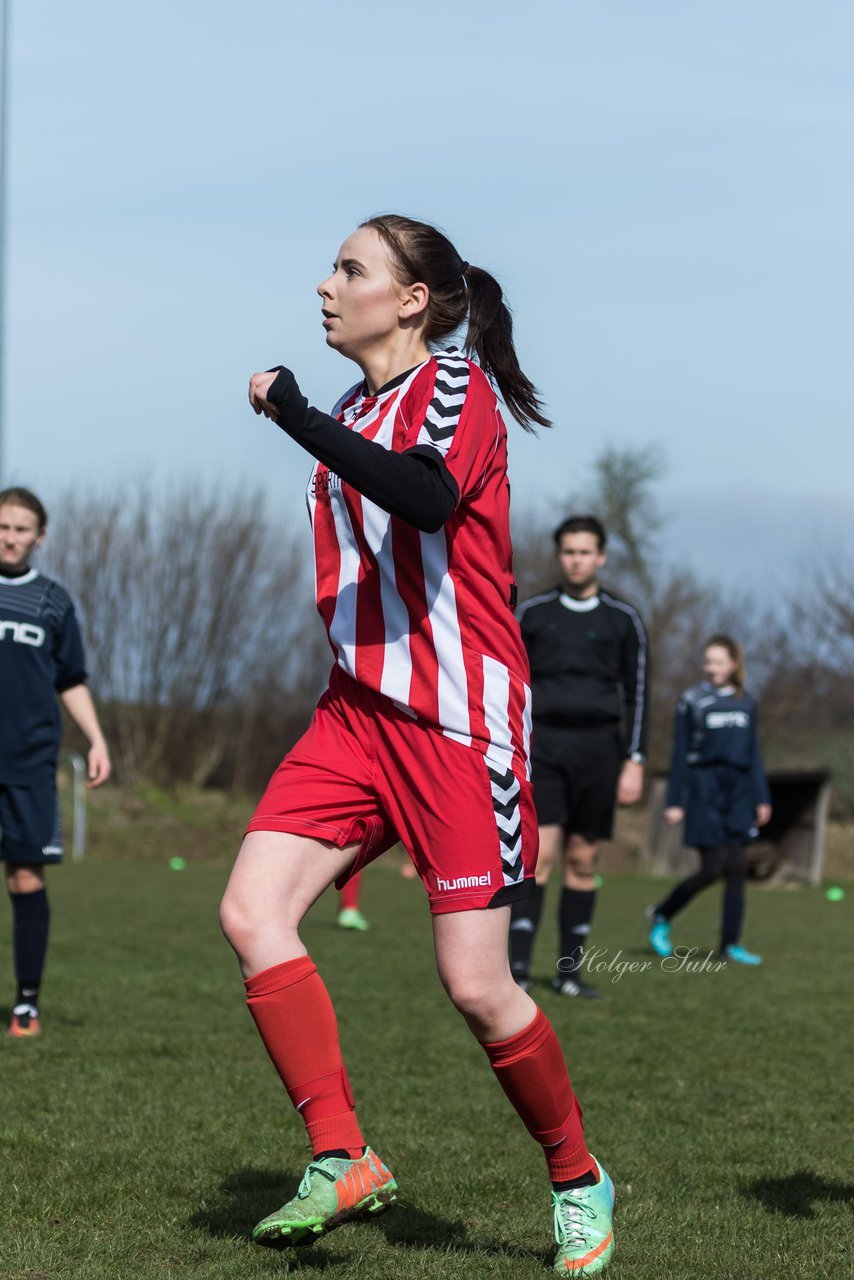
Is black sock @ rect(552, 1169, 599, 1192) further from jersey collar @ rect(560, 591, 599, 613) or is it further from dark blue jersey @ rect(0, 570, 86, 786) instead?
jersey collar @ rect(560, 591, 599, 613)

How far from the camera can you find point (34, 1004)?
6.03m

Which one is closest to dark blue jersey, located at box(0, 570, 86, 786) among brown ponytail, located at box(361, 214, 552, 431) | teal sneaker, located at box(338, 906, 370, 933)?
brown ponytail, located at box(361, 214, 552, 431)

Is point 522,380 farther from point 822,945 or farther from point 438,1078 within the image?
point 822,945

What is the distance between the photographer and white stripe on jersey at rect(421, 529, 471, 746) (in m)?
3.06

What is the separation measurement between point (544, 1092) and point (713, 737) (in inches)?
285

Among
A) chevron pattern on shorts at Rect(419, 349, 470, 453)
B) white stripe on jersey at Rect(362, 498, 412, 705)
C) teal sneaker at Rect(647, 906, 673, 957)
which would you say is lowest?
teal sneaker at Rect(647, 906, 673, 957)

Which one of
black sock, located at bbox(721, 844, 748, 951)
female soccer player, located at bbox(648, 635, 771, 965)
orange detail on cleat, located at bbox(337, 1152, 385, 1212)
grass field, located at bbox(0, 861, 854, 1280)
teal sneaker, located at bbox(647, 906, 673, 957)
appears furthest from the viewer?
teal sneaker, located at bbox(647, 906, 673, 957)

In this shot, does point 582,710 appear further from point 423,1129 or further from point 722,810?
point 423,1129

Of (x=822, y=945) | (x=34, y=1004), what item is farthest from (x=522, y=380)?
(x=822, y=945)

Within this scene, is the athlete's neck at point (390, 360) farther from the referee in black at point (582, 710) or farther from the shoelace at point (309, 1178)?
the referee in black at point (582, 710)

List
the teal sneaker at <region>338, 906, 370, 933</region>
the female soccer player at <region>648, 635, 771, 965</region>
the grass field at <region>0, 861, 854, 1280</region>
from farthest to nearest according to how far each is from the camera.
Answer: the teal sneaker at <region>338, 906, 370, 933</region> < the female soccer player at <region>648, 635, 771, 965</region> < the grass field at <region>0, 861, 854, 1280</region>

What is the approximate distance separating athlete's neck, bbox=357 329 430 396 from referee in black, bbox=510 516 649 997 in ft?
14.0

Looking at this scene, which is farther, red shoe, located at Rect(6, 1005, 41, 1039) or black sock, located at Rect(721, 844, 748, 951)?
black sock, located at Rect(721, 844, 748, 951)

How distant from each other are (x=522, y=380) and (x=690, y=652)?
32.8 meters
